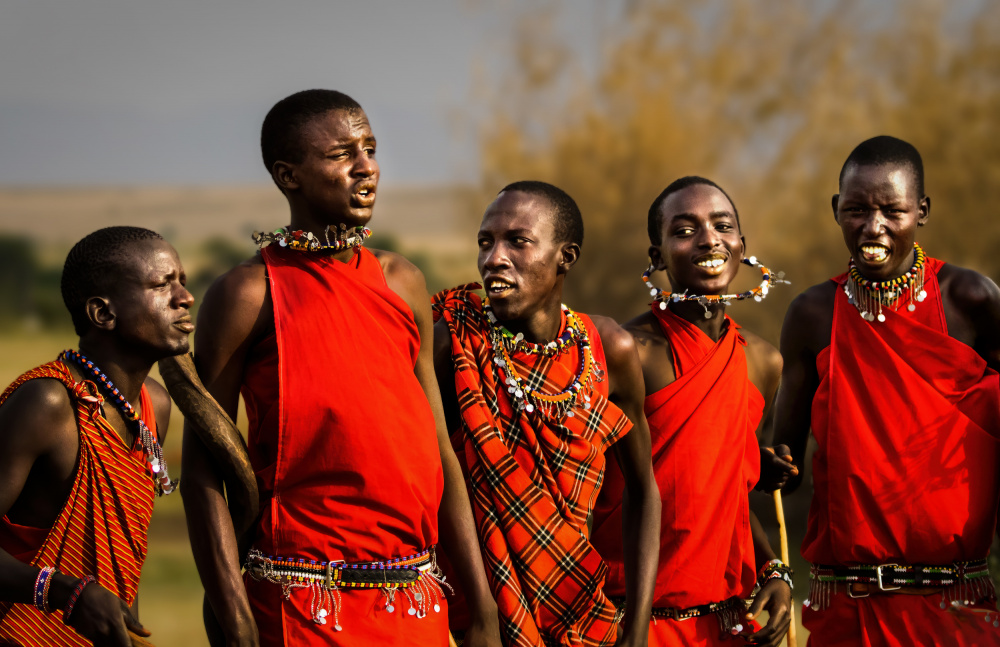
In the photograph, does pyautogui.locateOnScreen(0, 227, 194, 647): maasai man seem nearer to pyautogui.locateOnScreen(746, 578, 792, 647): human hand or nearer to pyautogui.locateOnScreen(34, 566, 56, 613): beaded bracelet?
pyautogui.locateOnScreen(34, 566, 56, 613): beaded bracelet

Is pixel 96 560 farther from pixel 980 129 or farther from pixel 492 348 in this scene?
pixel 980 129

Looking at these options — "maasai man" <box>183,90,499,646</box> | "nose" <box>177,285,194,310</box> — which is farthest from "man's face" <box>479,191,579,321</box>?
"nose" <box>177,285,194,310</box>

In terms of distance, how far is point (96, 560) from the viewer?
2.92m

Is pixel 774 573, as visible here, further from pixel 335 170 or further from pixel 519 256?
pixel 335 170

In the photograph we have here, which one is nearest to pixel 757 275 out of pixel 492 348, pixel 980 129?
pixel 980 129

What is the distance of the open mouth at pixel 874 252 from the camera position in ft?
13.7

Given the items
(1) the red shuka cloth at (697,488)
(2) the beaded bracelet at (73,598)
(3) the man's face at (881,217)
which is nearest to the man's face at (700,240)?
(1) the red shuka cloth at (697,488)

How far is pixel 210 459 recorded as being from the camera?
2.90m

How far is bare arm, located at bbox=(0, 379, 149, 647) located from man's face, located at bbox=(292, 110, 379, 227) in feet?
2.92

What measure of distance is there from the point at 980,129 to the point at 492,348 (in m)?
12.2

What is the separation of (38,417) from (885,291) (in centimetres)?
316

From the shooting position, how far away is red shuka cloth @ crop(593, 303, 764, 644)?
3.84 m

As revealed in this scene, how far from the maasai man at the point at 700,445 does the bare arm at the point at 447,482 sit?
766 mm

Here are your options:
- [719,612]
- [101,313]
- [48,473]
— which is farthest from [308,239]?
[719,612]
